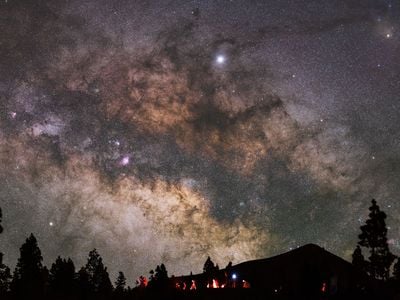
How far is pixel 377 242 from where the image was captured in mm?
57531

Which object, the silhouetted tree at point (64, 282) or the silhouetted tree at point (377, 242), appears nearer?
the silhouetted tree at point (377, 242)

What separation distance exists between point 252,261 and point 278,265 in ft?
19.0

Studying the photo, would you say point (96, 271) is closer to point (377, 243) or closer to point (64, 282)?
point (64, 282)

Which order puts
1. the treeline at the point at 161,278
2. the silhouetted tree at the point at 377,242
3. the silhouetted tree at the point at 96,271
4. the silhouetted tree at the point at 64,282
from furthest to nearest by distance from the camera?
the silhouetted tree at the point at 96,271, the silhouetted tree at the point at 64,282, the silhouetted tree at the point at 377,242, the treeline at the point at 161,278

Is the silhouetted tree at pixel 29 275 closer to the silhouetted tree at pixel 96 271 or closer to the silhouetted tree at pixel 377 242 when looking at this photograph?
the silhouetted tree at pixel 96 271

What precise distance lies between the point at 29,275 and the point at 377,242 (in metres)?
42.5

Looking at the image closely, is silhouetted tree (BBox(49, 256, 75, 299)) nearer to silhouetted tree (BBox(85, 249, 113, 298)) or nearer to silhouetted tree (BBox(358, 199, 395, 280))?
silhouetted tree (BBox(85, 249, 113, 298))

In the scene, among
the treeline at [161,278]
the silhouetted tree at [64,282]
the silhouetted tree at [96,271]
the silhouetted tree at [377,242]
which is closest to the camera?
the treeline at [161,278]

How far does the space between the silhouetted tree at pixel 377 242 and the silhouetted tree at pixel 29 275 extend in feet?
121

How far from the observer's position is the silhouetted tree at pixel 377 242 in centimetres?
5712

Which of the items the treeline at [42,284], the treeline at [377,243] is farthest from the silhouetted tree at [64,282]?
the treeline at [377,243]

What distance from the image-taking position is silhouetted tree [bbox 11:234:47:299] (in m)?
54.6

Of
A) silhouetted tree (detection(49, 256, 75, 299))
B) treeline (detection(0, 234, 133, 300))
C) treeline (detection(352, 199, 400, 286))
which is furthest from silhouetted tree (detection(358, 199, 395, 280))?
silhouetted tree (detection(49, 256, 75, 299))

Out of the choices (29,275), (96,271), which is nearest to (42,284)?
(29,275)
